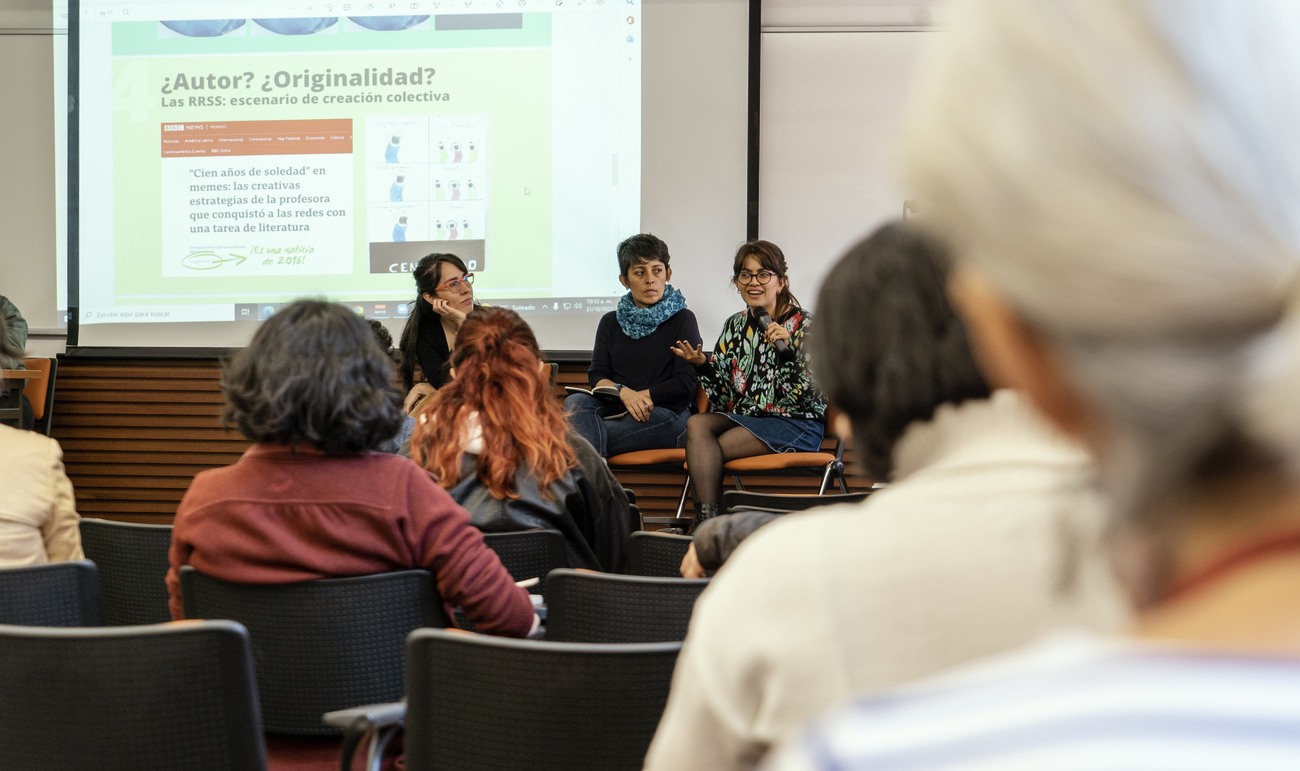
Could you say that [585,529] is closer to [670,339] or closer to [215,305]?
[670,339]

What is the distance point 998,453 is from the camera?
868 mm

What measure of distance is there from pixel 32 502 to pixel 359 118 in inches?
144

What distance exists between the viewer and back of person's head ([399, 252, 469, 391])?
189 inches

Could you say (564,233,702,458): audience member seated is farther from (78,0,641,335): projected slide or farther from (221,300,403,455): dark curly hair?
(221,300,403,455): dark curly hair

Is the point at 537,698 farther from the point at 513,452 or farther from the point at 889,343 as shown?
the point at 513,452

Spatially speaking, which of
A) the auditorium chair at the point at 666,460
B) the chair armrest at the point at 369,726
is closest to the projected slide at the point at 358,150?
the auditorium chair at the point at 666,460

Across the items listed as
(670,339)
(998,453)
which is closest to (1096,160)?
(998,453)

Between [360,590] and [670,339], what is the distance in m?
3.39

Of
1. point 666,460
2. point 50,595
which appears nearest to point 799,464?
point 666,460

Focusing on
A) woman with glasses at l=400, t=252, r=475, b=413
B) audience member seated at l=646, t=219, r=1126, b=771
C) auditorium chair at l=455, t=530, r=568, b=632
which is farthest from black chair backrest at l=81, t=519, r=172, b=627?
woman with glasses at l=400, t=252, r=475, b=413

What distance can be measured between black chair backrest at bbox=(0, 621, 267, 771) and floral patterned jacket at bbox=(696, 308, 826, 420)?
3.40 m

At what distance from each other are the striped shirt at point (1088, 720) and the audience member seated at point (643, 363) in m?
4.38

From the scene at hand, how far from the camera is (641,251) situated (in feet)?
15.8

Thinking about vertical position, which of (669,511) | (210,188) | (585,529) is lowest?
(669,511)
